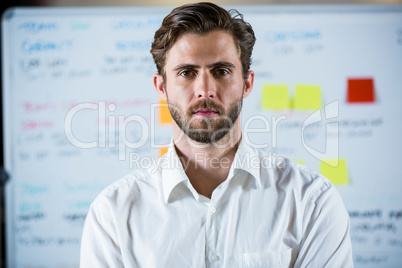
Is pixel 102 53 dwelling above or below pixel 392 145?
above

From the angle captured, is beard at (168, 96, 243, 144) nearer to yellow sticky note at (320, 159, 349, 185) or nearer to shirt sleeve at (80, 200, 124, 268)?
shirt sleeve at (80, 200, 124, 268)

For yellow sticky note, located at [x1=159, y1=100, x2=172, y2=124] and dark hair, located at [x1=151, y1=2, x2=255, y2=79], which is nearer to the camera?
dark hair, located at [x1=151, y1=2, x2=255, y2=79]

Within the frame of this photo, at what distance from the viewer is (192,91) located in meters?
0.81

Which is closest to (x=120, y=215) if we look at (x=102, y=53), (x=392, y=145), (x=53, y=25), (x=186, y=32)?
(x=186, y=32)

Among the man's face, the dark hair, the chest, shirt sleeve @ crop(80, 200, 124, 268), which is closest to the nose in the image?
the man's face

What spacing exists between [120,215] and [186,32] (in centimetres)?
44

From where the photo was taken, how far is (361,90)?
1.53m

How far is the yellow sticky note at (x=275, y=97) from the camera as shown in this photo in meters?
1.53

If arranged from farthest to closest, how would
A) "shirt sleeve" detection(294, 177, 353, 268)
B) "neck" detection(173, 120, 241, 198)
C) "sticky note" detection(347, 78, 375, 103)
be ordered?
"sticky note" detection(347, 78, 375, 103)
"neck" detection(173, 120, 241, 198)
"shirt sleeve" detection(294, 177, 353, 268)

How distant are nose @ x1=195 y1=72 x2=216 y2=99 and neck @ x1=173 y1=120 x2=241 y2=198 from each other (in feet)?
0.41

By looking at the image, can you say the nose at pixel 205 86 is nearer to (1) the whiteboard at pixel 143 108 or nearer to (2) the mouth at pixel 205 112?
(2) the mouth at pixel 205 112

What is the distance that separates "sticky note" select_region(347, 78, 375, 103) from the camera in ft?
5.02

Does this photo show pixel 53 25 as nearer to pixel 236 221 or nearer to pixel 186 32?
pixel 186 32

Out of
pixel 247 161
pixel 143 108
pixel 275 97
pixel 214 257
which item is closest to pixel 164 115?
pixel 143 108
